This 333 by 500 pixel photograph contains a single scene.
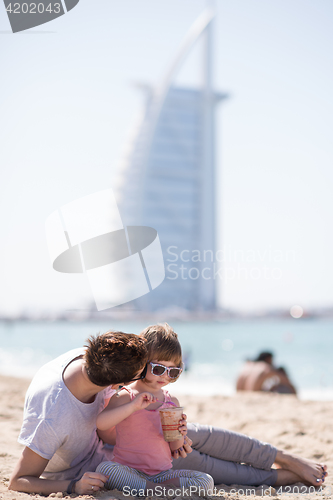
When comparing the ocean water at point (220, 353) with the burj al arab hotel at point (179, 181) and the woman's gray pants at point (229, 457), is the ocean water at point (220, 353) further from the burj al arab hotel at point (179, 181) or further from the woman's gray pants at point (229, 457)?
the burj al arab hotel at point (179, 181)

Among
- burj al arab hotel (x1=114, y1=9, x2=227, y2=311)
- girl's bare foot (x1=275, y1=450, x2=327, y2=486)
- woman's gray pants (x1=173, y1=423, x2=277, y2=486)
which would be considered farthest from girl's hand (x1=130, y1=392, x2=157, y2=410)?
burj al arab hotel (x1=114, y1=9, x2=227, y2=311)

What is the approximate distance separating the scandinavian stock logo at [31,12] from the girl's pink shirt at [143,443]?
11.7 ft

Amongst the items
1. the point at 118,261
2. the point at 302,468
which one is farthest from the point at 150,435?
the point at 118,261

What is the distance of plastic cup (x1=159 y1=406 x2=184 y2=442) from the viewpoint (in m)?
1.70

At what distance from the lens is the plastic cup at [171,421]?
170 cm

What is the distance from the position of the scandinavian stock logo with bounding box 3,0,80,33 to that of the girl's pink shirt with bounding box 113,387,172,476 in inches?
141

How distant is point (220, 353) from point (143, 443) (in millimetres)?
25933

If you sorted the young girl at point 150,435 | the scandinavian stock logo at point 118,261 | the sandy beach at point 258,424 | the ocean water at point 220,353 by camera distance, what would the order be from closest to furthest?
the young girl at point 150,435 < the sandy beach at point 258,424 < the ocean water at point 220,353 < the scandinavian stock logo at point 118,261

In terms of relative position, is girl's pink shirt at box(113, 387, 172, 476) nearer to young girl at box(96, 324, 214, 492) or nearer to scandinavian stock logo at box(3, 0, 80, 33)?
young girl at box(96, 324, 214, 492)

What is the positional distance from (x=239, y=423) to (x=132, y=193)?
1837 inches

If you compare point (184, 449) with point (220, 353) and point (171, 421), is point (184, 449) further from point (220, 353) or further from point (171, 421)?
point (220, 353)

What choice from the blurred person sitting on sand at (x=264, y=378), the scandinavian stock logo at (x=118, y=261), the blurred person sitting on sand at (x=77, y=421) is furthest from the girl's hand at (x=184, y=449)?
the scandinavian stock logo at (x=118, y=261)

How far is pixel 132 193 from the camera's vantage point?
49531 mm

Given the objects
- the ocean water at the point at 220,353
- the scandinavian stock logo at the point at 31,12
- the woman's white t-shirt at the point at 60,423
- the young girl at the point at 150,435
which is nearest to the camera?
the woman's white t-shirt at the point at 60,423
